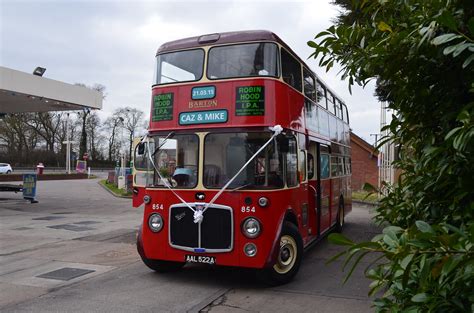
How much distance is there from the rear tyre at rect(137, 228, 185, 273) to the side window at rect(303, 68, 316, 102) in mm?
4046

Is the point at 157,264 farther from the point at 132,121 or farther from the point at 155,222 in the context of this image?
the point at 132,121

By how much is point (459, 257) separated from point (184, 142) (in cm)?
559

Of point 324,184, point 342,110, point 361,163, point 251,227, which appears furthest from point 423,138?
point 361,163

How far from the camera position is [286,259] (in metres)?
6.85

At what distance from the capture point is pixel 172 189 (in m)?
6.76

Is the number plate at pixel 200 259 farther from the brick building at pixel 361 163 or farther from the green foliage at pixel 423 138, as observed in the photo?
the brick building at pixel 361 163

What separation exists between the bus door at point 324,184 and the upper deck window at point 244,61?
3320 mm

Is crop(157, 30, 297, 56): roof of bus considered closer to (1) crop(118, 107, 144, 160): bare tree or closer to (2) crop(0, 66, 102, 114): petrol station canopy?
(2) crop(0, 66, 102, 114): petrol station canopy

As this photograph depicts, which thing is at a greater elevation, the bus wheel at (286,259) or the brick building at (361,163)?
the brick building at (361,163)

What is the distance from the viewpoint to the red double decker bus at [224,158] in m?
6.41

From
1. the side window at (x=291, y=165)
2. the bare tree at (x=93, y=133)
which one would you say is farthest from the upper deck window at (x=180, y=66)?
the bare tree at (x=93, y=133)

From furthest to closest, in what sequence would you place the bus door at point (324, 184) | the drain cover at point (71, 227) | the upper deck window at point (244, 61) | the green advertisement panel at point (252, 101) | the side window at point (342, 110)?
the side window at point (342, 110) → the drain cover at point (71, 227) → the bus door at point (324, 184) → the upper deck window at point (244, 61) → the green advertisement panel at point (252, 101)

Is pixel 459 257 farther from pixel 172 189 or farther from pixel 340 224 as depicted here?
pixel 340 224

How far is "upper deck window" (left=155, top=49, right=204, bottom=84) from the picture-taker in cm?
706
